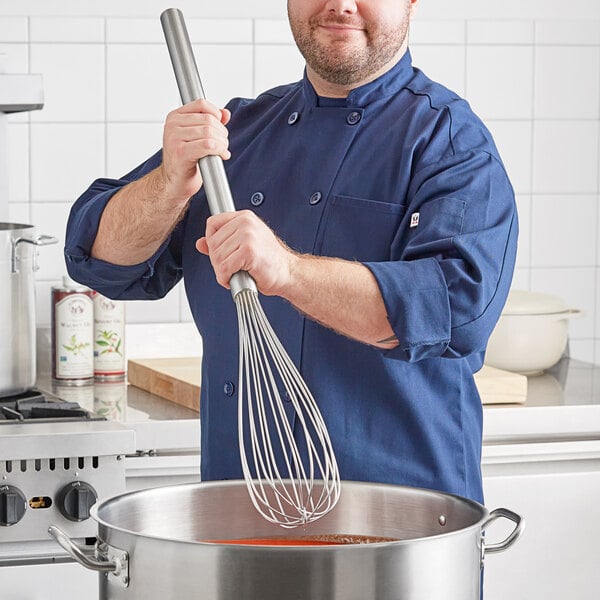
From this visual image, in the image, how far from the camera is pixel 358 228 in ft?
A: 3.68

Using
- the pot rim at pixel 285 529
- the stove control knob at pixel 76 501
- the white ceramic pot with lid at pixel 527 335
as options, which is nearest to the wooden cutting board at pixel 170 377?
the stove control knob at pixel 76 501

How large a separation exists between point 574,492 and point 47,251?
93cm

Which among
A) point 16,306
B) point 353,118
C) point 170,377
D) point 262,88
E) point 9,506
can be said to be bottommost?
Result: point 9,506

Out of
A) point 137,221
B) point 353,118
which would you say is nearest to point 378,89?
point 353,118

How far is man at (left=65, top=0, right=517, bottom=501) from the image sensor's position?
1.00 meters

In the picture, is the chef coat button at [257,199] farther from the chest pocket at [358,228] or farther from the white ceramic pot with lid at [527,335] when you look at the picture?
the white ceramic pot with lid at [527,335]

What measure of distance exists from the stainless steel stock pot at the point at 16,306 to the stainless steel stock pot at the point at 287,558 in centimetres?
77

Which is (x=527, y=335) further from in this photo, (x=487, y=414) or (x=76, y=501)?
(x=76, y=501)

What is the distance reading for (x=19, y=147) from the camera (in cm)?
196

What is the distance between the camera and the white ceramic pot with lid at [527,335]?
190cm

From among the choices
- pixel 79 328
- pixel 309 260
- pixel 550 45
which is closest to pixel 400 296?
pixel 309 260

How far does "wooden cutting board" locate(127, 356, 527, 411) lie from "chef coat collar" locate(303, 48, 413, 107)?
570 mm

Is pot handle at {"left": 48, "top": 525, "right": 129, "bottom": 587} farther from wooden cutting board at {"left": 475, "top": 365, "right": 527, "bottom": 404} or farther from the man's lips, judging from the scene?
wooden cutting board at {"left": 475, "top": 365, "right": 527, "bottom": 404}

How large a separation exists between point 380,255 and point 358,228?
1.3 inches
